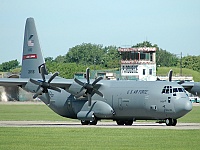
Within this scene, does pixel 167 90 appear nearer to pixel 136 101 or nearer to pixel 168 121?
pixel 168 121

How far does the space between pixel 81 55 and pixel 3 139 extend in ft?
473

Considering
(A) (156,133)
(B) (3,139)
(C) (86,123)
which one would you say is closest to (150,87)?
(C) (86,123)

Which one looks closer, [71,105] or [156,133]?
[156,133]

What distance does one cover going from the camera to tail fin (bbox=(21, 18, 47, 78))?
48.7 m

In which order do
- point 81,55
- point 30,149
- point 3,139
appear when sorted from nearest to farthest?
point 30,149
point 3,139
point 81,55

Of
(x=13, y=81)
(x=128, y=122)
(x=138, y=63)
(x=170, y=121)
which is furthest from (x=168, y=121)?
(x=138, y=63)

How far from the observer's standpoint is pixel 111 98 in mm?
43594

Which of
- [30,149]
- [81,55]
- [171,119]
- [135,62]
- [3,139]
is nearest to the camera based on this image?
[30,149]

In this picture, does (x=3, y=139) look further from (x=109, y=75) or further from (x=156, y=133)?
(x=109, y=75)

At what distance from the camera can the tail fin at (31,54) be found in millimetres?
48719

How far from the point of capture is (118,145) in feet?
91.0

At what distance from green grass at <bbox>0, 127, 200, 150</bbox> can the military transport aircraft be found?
550 cm

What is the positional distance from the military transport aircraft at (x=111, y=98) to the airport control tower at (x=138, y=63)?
60.3 metres

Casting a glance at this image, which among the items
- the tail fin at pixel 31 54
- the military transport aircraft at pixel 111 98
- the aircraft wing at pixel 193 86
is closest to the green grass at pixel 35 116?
the aircraft wing at pixel 193 86
